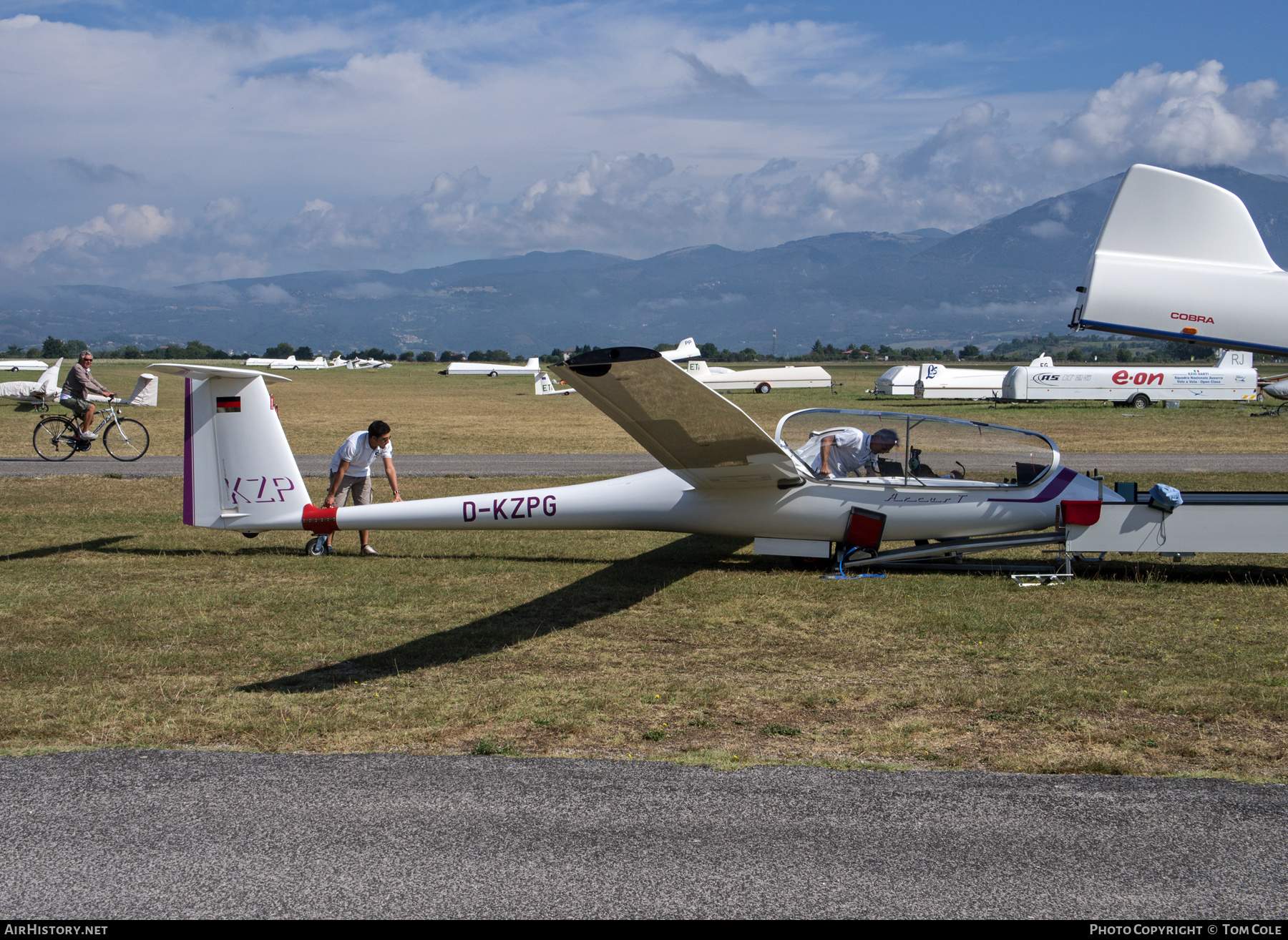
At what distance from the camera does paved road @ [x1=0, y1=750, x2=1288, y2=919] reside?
3.74 m

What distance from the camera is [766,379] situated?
60531 mm

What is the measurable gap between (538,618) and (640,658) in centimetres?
156

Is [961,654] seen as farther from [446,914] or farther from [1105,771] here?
[446,914]

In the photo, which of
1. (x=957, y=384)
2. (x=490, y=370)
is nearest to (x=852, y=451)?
(x=957, y=384)

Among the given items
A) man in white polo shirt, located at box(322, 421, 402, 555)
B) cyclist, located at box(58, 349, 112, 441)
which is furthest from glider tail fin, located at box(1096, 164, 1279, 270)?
cyclist, located at box(58, 349, 112, 441)

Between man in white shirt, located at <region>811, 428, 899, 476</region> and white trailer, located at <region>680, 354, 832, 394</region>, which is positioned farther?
white trailer, located at <region>680, 354, 832, 394</region>

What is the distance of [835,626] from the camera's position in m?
8.24

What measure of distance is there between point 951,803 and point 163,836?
12.2 feet

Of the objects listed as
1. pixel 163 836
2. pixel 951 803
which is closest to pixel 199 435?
pixel 163 836

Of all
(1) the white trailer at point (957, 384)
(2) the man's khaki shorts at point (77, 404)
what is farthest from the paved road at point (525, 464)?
(1) the white trailer at point (957, 384)

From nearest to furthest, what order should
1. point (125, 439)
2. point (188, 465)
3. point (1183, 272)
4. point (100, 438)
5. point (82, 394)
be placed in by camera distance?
point (1183, 272), point (188, 465), point (82, 394), point (125, 439), point (100, 438)

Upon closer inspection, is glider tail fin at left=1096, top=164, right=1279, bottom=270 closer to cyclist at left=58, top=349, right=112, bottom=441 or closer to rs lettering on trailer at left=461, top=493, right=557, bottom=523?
rs lettering on trailer at left=461, top=493, right=557, bottom=523

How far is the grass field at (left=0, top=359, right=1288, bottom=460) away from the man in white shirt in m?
14.7

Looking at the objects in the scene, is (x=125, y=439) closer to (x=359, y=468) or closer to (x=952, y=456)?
(x=359, y=468)
